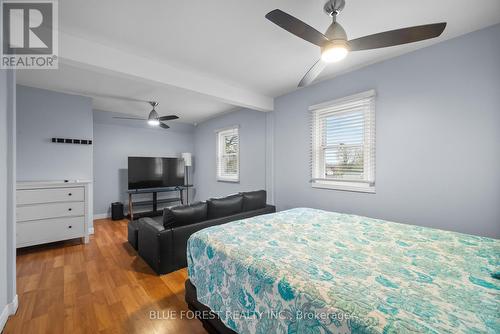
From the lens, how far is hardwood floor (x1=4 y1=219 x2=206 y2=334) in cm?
168

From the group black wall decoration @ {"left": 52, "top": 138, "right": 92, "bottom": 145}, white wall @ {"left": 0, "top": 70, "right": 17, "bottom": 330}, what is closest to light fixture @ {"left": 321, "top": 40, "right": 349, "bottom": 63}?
white wall @ {"left": 0, "top": 70, "right": 17, "bottom": 330}

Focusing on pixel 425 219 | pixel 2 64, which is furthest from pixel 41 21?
pixel 425 219

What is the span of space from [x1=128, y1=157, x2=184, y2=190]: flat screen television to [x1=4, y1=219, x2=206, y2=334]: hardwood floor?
2.19m

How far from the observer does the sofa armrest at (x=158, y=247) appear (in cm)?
235

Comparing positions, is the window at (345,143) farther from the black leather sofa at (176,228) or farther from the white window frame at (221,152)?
the white window frame at (221,152)

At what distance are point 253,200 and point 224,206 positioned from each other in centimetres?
53

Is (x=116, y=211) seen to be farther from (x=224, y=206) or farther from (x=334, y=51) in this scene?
(x=334, y=51)

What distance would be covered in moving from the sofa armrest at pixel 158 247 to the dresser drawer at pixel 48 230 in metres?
1.67

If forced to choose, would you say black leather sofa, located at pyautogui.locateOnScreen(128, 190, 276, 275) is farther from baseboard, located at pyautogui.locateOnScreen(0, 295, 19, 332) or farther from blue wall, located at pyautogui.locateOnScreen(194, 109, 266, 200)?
blue wall, located at pyautogui.locateOnScreen(194, 109, 266, 200)

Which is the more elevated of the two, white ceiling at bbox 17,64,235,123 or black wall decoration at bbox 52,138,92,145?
white ceiling at bbox 17,64,235,123

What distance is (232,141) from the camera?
5230 mm

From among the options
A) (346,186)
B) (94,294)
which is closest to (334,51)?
(346,186)

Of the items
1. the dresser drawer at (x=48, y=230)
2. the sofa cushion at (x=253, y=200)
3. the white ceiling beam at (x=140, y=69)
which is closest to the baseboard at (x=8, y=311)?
the dresser drawer at (x=48, y=230)

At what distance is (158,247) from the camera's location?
2348mm
